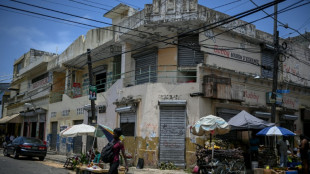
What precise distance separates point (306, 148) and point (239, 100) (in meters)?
5.30

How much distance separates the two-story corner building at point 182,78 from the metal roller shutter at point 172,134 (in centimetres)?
5

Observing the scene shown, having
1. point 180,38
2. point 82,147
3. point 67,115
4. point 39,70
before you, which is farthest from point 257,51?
point 39,70

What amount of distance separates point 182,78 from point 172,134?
346 centimetres

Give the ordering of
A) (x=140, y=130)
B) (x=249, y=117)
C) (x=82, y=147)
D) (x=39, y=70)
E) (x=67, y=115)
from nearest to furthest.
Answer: (x=249, y=117) < (x=140, y=130) < (x=82, y=147) < (x=67, y=115) < (x=39, y=70)

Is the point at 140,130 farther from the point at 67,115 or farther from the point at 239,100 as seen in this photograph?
the point at 67,115

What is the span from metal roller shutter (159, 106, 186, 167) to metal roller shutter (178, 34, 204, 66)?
9.44 feet

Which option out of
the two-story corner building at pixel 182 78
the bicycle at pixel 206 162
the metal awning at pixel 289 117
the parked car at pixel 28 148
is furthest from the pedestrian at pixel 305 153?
the parked car at pixel 28 148

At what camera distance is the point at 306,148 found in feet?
33.8

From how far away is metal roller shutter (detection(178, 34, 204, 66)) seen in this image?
15.7m

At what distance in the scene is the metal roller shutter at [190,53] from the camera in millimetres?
15686

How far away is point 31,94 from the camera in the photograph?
102 ft

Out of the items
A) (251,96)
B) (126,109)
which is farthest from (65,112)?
(251,96)

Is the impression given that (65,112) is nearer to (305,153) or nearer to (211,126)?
(211,126)

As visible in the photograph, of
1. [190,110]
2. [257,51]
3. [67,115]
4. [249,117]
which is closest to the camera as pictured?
[249,117]
